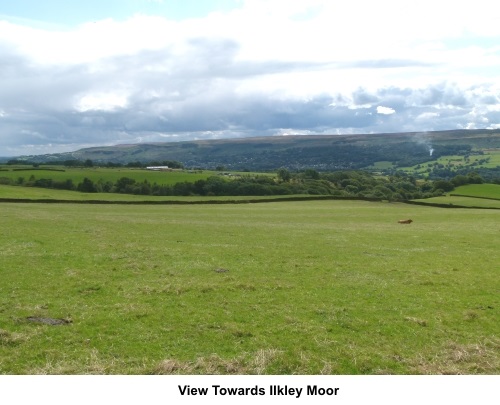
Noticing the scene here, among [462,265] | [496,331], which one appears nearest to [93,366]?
[496,331]

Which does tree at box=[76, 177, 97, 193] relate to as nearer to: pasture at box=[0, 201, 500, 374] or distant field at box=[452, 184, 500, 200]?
pasture at box=[0, 201, 500, 374]

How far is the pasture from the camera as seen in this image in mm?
10086

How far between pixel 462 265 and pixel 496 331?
34.8 ft

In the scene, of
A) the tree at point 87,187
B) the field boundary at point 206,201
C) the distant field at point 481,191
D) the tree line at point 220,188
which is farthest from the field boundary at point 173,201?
the tree at point 87,187

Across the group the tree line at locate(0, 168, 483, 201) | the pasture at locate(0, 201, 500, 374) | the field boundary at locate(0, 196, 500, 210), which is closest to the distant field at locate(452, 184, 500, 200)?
the tree line at locate(0, 168, 483, 201)

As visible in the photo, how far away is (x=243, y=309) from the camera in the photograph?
13.8 metres

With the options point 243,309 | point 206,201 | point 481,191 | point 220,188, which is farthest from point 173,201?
point 481,191

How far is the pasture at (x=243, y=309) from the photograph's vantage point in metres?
10.1

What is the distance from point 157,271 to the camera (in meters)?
19.3

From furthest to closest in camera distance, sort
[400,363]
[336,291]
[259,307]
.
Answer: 1. [336,291]
2. [259,307]
3. [400,363]

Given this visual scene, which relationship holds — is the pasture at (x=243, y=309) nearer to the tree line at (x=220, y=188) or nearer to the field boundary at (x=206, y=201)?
the field boundary at (x=206, y=201)

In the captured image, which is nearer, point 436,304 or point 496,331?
point 496,331

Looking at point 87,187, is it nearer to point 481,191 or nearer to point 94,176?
point 94,176
